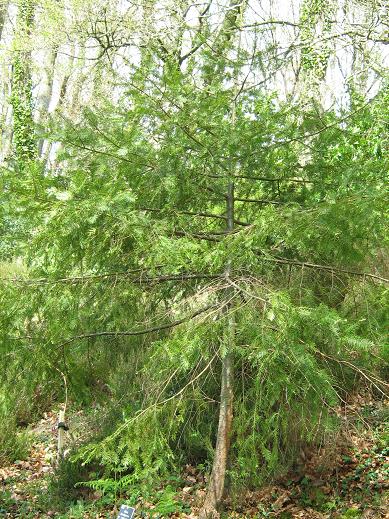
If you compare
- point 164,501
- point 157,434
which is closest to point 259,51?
point 157,434

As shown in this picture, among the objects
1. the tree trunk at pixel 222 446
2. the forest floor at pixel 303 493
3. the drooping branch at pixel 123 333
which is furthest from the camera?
the forest floor at pixel 303 493

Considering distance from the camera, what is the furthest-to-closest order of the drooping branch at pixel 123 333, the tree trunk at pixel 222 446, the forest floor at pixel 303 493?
the forest floor at pixel 303 493, the drooping branch at pixel 123 333, the tree trunk at pixel 222 446

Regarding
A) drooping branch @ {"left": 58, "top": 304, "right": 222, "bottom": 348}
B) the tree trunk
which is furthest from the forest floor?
drooping branch @ {"left": 58, "top": 304, "right": 222, "bottom": 348}

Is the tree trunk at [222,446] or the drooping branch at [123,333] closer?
the tree trunk at [222,446]

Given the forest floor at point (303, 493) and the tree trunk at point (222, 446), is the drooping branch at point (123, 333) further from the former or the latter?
the forest floor at point (303, 493)

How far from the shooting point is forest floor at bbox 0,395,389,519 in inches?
204

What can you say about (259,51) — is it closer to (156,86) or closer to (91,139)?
(156,86)

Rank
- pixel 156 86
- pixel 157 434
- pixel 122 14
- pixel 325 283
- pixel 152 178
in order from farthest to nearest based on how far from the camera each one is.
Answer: pixel 122 14 → pixel 325 283 → pixel 152 178 → pixel 156 86 → pixel 157 434

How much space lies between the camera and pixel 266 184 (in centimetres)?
501

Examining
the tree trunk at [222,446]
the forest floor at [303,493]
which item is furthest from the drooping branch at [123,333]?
the forest floor at [303,493]

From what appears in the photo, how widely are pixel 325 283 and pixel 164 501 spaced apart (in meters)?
2.17

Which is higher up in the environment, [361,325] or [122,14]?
[122,14]

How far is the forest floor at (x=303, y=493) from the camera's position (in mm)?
5184

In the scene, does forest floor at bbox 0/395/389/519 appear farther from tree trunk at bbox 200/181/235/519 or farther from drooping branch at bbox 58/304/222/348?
drooping branch at bbox 58/304/222/348
